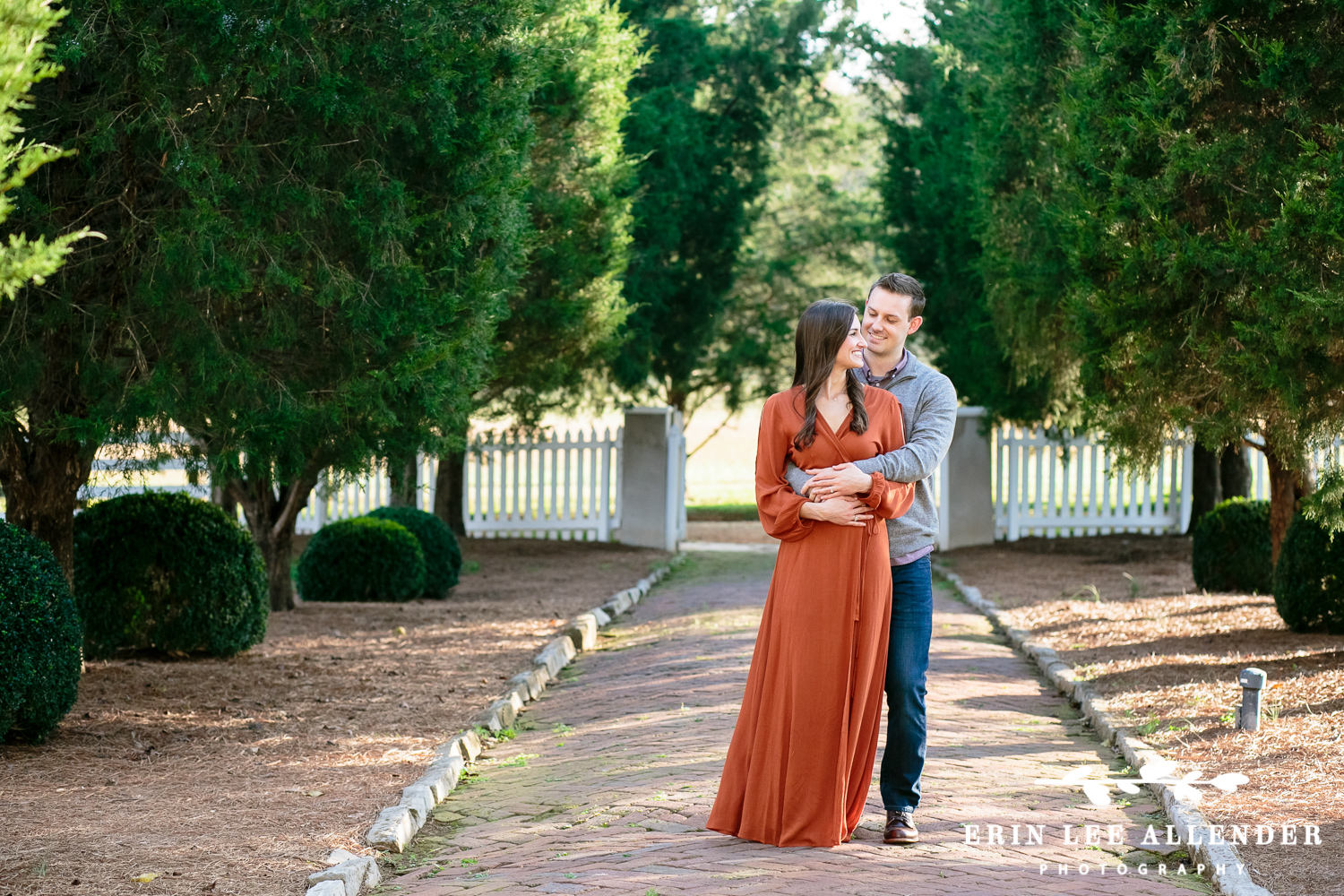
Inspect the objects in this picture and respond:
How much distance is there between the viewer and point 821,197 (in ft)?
87.2

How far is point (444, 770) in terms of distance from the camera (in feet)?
19.0

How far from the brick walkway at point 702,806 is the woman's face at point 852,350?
→ 1714 mm

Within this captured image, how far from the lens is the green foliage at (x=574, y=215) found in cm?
1330

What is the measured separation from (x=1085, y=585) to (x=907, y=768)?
920cm

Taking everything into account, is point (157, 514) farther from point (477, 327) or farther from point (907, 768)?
point (907, 768)

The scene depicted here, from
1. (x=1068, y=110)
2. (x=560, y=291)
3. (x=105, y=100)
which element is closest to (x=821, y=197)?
(x=560, y=291)

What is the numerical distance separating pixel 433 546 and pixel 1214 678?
25.7ft

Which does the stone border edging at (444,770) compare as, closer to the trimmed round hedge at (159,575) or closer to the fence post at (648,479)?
the trimmed round hedge at (159,575)

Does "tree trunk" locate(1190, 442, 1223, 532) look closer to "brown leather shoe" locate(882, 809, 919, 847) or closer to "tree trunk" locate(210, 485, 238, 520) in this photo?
"tree trunk" locate(210, 485, 238, 520)

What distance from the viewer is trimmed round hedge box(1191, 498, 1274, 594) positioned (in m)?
11.8

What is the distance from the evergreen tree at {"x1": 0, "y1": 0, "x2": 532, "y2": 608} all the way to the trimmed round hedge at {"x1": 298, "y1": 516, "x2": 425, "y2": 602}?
5.30 m

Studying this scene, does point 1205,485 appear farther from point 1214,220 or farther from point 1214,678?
point 1214,678

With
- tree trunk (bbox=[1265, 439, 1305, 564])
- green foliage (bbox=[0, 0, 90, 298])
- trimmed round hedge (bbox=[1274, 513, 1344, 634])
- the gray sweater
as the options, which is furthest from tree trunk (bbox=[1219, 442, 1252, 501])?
green foliage (bbox=[0, 0, 90, 298])

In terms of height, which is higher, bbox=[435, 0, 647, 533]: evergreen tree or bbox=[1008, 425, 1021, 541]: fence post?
bbox=[435, 0, 647, 533]: evergreen tree
